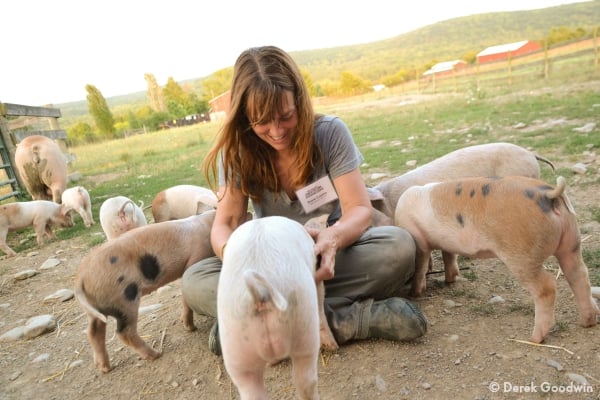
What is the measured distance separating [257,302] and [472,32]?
368ft

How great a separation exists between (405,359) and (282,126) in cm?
147

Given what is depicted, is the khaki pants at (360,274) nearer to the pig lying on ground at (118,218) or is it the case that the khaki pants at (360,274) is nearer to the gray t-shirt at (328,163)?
the gray t-shirt at (328,163)

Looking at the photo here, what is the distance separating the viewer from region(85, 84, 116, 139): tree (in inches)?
1902

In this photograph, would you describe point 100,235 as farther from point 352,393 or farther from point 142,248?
point 352,393

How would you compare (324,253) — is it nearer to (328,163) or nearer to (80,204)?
(328,163)

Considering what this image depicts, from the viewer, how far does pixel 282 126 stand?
8.05ft

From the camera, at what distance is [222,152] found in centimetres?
287

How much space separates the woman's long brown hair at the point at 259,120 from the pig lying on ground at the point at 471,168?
123 centimetres

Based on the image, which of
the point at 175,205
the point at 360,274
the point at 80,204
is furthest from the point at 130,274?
the point at 80,204

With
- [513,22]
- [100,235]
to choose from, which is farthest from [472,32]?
[100,235]

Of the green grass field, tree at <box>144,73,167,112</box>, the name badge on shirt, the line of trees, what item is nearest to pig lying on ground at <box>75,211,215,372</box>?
the name badge on shirt

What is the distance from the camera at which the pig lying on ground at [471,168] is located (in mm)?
3781

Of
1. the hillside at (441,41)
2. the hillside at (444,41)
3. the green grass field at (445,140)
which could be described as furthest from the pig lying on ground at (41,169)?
the hillside at (444,41)

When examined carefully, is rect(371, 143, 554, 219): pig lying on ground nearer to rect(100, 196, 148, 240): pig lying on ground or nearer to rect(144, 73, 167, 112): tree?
rect(100, 196, 148, 240): pig lying on ground
